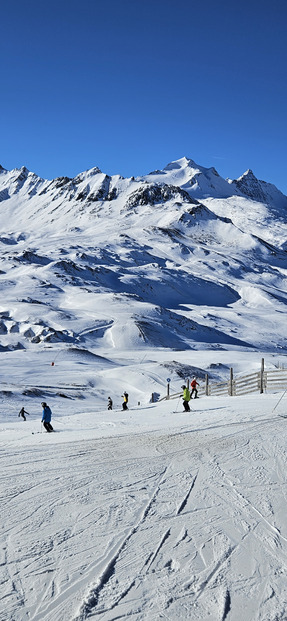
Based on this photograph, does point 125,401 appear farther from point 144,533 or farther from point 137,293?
point 137,293

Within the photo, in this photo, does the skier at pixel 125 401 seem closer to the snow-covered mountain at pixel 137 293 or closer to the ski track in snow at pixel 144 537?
the ski track in snow at pixel 144 537

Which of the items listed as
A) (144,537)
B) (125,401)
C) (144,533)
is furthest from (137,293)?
(144,537)

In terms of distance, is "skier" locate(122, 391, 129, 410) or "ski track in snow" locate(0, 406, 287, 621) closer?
"ski track in snow" locate(0, 406, 287, 621)

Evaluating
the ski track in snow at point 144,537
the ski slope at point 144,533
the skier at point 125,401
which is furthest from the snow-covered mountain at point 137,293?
the ski track in snow at point 144,537

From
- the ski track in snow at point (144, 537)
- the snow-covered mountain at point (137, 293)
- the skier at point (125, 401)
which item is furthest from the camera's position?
the snow-covered mountain at point (137, 293)

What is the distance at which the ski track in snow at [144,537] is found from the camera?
4.99 metres

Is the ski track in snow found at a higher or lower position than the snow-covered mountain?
lower

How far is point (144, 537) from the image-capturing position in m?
6.52

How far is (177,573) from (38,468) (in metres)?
5.29

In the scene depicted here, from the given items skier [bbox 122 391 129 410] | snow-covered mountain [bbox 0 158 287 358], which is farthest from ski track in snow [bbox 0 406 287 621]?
snow-covered mountain [bbox 0 158 287 358]

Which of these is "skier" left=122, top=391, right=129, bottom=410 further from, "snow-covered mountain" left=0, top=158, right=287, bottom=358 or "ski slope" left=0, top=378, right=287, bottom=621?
"snow-covered mountain" left=0, top=158, right=287, bottom=358

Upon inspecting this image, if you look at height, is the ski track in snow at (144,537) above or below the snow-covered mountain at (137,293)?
below

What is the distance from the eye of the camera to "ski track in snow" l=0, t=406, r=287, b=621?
499 cm

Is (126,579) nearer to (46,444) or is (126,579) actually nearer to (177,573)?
(177,573)
